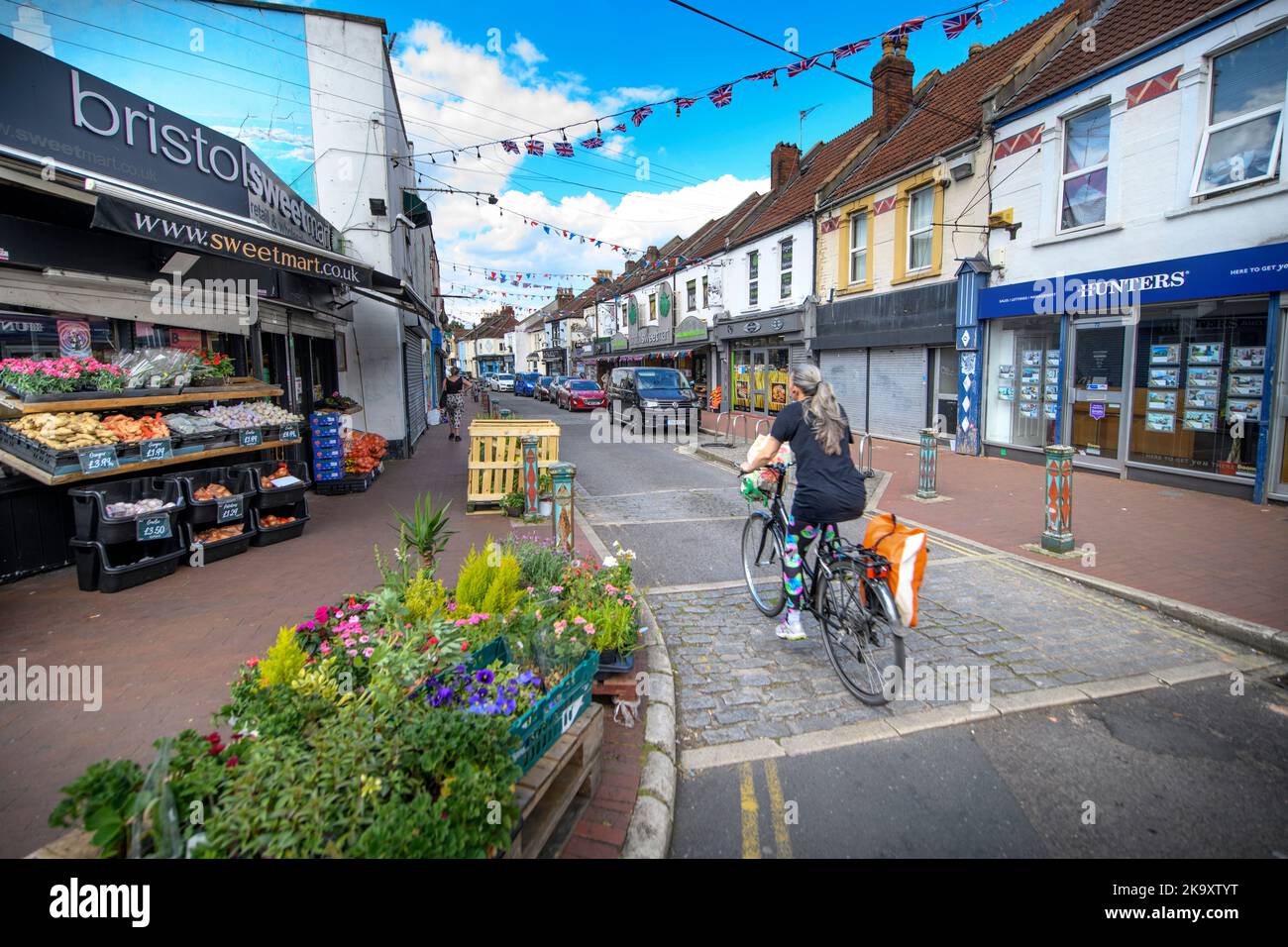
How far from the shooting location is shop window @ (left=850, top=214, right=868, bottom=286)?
17484mm

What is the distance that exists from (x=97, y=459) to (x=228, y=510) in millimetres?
1264

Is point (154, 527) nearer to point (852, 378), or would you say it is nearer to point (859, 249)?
point (852, 378)

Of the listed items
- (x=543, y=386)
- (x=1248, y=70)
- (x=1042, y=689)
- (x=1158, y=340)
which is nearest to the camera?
(x=1042, y=689)

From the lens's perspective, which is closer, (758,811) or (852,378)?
(758,811)

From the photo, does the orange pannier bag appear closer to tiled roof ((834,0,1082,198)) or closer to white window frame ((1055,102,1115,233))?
white window frame ((1055,102,1115,233))

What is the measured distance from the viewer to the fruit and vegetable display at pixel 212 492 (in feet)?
21.5

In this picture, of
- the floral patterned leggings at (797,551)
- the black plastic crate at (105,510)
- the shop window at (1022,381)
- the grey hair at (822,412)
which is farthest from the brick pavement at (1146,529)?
the black plastic crate at (105,510)

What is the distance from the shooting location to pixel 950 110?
15359mm

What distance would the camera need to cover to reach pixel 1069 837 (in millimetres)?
2850

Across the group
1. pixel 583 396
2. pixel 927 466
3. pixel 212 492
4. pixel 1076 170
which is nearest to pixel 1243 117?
pixel 1076 170

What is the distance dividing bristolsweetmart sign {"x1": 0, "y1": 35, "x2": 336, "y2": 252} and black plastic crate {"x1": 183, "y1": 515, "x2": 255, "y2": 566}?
3.36 m

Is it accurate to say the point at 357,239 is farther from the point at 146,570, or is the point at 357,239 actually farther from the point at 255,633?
the point at 255,633
